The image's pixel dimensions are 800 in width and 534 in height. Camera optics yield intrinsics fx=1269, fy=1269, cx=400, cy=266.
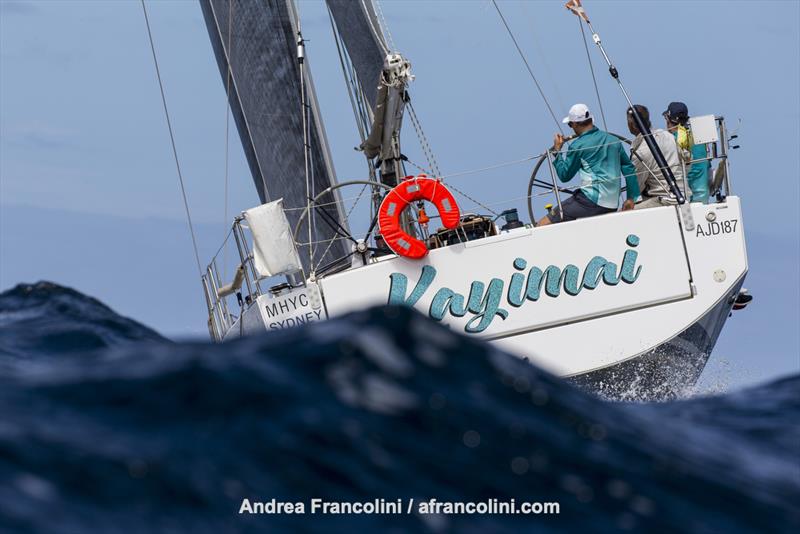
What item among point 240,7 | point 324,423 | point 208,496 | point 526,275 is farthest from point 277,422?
point 240,7

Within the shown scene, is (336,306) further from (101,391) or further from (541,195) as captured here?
(101,391)

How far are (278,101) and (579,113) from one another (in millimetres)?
4195

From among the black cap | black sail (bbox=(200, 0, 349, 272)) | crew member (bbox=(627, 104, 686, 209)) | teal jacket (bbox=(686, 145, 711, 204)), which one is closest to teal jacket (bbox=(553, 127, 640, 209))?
crew member (bbox=(627, 104, 686, 209))

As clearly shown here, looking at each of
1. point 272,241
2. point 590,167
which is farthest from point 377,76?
point 590,167

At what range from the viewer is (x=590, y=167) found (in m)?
9.46

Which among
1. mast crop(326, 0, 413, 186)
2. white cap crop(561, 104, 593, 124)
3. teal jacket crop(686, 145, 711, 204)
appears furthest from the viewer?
mast crop(326, 0, 413, 186)

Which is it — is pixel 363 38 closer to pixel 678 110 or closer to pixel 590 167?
pixel 678 110

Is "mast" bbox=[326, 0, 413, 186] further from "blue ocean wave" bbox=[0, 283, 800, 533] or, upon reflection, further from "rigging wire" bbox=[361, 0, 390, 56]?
"blue ocean wave" bbox=[0, 283, 800, 533]

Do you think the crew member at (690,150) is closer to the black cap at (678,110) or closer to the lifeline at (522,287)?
the black cap at (678,110)

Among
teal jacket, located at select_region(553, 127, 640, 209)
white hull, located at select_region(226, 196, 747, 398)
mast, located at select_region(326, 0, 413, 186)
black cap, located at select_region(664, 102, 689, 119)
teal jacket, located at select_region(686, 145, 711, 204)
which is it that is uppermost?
mast, located at select_region(326, 0, 413, 186)

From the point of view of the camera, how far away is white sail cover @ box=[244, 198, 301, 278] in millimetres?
9922

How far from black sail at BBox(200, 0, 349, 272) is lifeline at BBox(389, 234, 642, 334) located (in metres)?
3.12

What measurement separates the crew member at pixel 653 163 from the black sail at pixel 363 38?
3217 millimetres

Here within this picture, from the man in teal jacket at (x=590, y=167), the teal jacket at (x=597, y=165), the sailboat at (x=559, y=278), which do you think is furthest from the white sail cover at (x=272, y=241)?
the teal jacket at (x=597, y=165)
